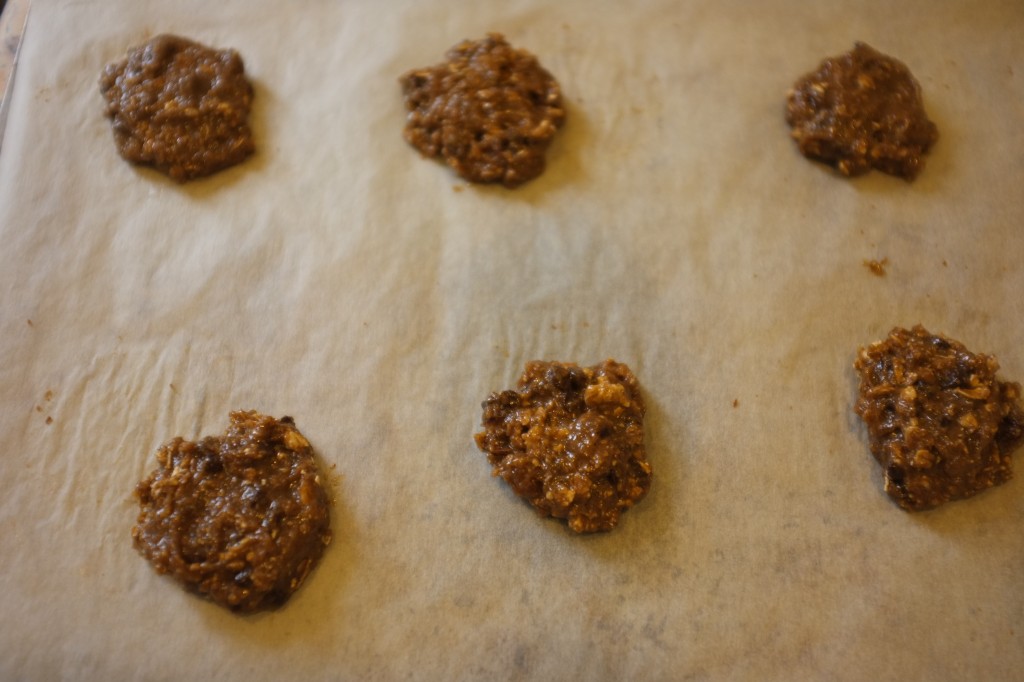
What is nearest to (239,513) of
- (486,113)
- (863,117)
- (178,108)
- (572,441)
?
(572,441)

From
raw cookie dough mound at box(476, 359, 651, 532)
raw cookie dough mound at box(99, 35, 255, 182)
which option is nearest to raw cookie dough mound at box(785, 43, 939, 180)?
raw cookie dough mound at box(476, 359, 651, 532)

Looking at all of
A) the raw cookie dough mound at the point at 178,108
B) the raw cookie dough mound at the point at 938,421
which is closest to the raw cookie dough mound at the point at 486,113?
the raw cookie dough mound at the point at 178,108

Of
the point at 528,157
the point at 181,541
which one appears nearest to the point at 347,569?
the point at 181,541

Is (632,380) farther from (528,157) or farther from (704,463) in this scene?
(528,157)

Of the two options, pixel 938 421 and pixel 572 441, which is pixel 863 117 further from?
pixel 572 441

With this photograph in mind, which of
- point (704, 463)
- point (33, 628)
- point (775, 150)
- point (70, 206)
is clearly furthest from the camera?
point (775, 150)
